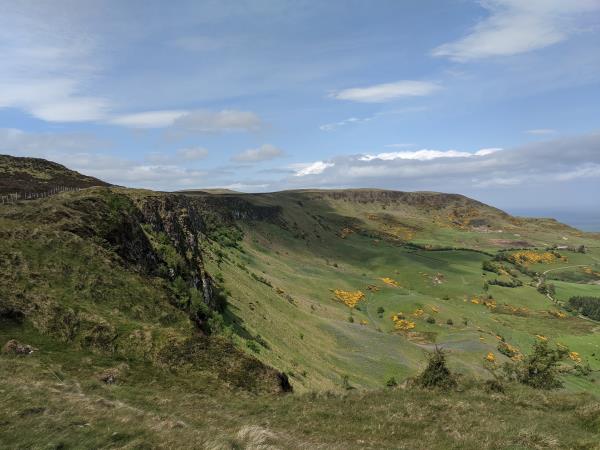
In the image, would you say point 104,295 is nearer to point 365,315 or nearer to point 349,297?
Answer: point 365,315

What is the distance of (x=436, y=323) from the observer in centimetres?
10325

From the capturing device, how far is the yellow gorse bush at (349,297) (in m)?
107

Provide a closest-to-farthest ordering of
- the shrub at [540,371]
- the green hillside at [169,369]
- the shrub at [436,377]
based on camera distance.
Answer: the green hillside at [169,369]
the shrub at [436,377]
the shrub at [540,371]

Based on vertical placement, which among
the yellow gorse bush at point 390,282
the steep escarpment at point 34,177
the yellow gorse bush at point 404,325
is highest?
the steep escarpment at point 34,177

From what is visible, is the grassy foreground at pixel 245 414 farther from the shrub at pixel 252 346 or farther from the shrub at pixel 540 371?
the shrub at pixel 252 346

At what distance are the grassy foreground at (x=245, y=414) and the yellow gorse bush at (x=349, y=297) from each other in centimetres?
8095

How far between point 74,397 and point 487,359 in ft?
248

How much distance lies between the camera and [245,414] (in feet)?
66.4

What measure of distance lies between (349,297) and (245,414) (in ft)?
306

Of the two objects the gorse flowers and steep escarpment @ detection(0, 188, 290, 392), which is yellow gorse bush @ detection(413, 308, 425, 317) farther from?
steep escarpment @ detection(0, 188, 290, 392)

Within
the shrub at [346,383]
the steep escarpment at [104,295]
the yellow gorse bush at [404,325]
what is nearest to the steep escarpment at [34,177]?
the steep escarpment at [104,295]

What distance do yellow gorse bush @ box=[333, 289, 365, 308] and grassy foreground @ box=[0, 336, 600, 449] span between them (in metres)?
80.9

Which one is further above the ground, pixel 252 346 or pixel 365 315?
pixel 252 346

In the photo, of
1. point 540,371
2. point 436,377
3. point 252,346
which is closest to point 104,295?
point 252,346
